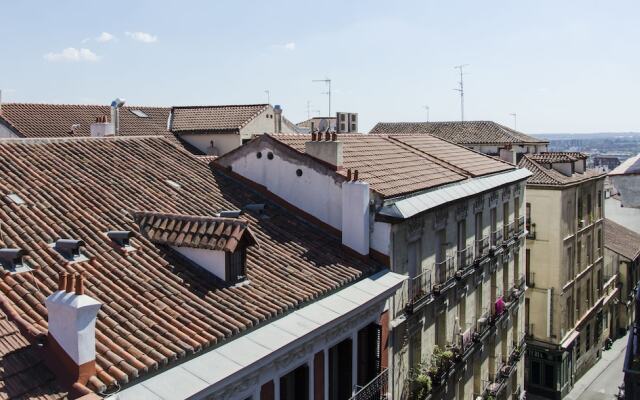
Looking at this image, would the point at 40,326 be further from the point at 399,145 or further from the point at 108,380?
the point at 399,145

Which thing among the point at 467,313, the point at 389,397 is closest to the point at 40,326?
the point at 389,397

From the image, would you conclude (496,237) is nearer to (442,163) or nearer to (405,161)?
(442,163)

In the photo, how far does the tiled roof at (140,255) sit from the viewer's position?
10.8 metres

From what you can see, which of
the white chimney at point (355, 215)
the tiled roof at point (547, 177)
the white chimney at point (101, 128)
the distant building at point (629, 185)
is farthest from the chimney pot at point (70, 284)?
the tiled roof at point (547, 177)

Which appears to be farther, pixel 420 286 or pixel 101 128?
pixel 101 128

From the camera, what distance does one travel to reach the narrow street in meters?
42.4

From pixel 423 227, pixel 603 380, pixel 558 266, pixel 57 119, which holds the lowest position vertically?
pixel 603 380

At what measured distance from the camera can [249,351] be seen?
11.6m

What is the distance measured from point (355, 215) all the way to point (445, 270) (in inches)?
208

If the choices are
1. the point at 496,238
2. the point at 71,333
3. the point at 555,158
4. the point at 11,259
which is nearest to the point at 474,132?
the point at 555,158

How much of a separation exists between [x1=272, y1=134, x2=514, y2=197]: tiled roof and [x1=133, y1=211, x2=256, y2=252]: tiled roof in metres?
5.69

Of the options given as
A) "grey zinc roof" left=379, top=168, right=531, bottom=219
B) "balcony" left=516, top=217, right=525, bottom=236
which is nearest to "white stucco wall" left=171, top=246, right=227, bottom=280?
"grey zinc roof" left=379, top=168, right=531, bottom=219

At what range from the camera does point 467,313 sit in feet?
78.4

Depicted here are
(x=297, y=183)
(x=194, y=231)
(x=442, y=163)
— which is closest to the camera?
(x=194, y=231)
